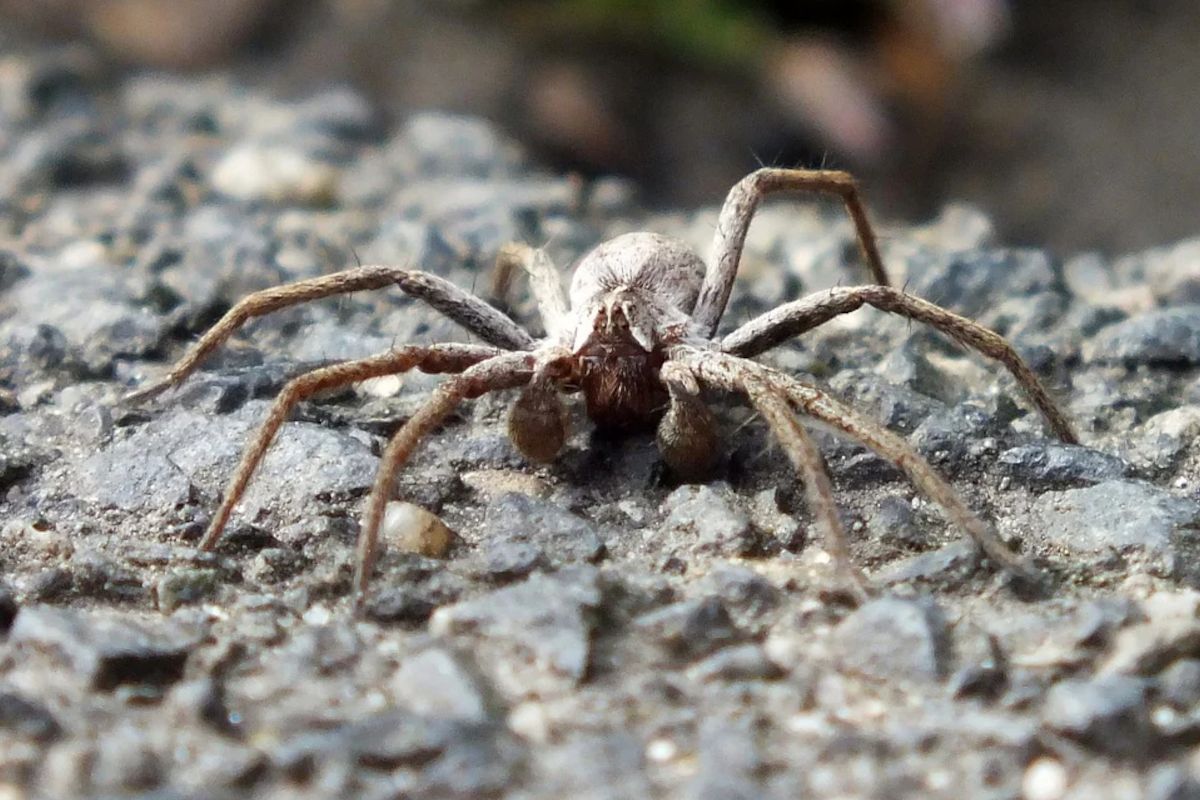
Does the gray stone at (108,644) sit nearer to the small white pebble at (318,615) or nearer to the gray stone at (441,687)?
the small white pebble at (318,615)

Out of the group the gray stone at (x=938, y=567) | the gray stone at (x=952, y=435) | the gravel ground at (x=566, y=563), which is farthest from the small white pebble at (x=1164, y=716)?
the gray stone at (x=952, y=435)

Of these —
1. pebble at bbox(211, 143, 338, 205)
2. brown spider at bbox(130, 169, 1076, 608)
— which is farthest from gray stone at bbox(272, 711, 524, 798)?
pebble at bbox(211, 143, 338, 205)

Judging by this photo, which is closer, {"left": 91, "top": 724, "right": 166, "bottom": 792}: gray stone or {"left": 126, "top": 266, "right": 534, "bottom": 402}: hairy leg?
{"left": 91, "top": 724, "right": 166, "bottom": 792}: gray stone

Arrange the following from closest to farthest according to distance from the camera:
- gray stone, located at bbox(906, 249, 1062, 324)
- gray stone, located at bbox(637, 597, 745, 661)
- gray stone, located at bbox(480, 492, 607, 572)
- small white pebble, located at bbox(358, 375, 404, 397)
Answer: gray stone, located at bbox(637, 597, 745, 661) < gray stone, located at bbox(480, 492, 607, 572) < small white pebble, located at bbox(358, 375, 404, 397) < gray stone, located at bbox(906, 249, 1062, 324)

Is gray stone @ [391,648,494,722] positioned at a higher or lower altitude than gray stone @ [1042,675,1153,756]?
lower

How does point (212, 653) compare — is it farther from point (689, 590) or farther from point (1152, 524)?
point (1152, 524)

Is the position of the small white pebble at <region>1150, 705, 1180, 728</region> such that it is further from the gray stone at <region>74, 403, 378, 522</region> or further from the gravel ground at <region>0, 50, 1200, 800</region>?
the gray stone at <region>74, 403, 378, 522</region>

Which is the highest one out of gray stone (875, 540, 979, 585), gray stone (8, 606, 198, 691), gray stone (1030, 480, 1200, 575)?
gray stone (1030, 480, 1200, 575)

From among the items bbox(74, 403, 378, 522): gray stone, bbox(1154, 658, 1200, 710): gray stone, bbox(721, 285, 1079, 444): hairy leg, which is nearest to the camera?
bbox(1154, 658, 1200, 710): gray stone
